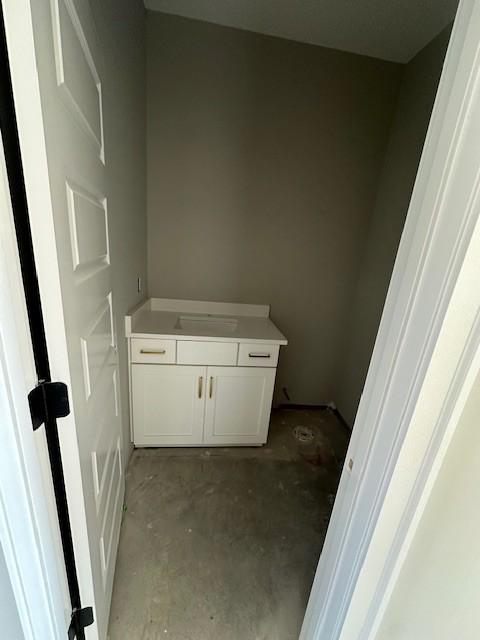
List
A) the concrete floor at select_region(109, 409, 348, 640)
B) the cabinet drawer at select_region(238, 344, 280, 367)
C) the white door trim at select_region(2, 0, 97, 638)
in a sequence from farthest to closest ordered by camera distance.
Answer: the cabinet drawer at select_region(238, 344, 280, 367) < the concrete floor at select_region(109, 409, 348, 640) < the white door trim at select_region(2, 0, 97, 638)

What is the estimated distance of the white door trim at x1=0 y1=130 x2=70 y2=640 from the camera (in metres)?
0.48

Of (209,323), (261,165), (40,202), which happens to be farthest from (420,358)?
(261,165)

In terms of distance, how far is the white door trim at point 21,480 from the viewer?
48 cm

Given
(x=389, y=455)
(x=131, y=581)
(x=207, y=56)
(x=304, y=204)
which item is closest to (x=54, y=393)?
(x=389, y=455)

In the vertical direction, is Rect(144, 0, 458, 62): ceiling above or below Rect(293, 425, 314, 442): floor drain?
above

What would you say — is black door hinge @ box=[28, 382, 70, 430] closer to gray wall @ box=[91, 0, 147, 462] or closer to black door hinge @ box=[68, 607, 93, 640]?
black door hinge @ box=[68, 607, 93, 640]

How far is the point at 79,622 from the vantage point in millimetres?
810

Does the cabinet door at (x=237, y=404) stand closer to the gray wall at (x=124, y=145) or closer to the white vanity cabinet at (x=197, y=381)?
the white vanity cabinet at (x=197, y=381)

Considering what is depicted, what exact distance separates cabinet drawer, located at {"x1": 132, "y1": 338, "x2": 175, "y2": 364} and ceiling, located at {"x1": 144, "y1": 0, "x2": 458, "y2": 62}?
1988mm

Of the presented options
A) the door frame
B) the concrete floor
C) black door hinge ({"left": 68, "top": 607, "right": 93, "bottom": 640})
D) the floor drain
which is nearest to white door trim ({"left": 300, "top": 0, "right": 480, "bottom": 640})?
the door frame

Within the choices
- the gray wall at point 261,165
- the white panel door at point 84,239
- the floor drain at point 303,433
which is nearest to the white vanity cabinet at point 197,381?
the floor drain at point 303,433

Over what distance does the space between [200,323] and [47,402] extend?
5.42 feet

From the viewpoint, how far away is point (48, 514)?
2.13ft

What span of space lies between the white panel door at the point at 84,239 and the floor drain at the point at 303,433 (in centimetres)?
149
